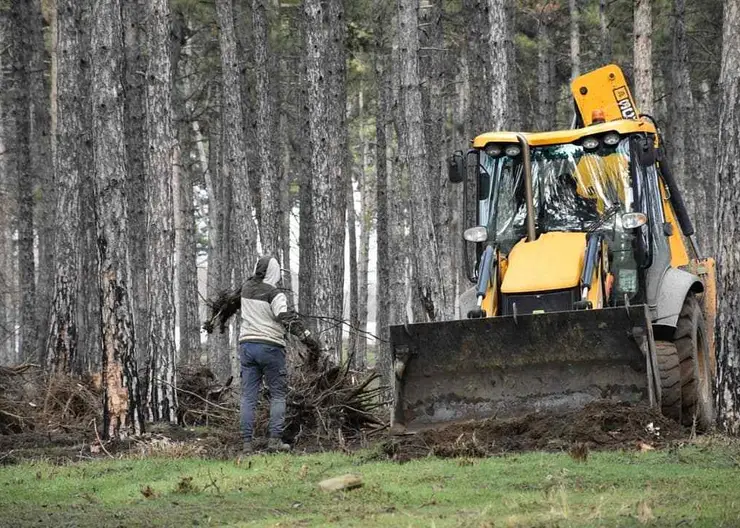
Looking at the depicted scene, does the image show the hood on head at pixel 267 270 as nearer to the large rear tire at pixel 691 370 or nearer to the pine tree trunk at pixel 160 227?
the pine tree trunk at pixel 160 227

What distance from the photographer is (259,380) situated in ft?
43.6

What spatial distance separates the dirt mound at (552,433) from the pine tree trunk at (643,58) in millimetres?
11246

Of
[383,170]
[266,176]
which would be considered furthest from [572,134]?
[383,170]

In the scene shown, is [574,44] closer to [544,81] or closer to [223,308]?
[544,81]

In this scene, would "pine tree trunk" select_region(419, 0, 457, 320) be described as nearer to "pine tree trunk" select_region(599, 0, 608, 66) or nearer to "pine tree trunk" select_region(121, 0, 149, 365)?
"pine tree trunk" select_region(599, 0, 608, 66)

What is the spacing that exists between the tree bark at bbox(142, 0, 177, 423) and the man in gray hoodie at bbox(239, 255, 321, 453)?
2414 mm

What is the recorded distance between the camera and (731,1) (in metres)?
12.2

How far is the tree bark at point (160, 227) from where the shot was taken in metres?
15.4

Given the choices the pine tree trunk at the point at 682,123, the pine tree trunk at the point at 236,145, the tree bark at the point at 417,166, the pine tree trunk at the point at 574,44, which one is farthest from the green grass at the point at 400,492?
the pine tree trunk at the point at 682,123

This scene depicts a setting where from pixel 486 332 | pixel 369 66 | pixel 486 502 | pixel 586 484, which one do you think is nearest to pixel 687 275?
pixel 486 332

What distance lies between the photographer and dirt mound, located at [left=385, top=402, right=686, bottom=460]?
1131 cm

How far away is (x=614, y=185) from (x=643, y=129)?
701 millimetres

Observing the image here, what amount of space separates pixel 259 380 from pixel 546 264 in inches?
137

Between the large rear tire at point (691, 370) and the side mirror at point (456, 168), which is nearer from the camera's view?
the large rear tire at point (691, 370)
